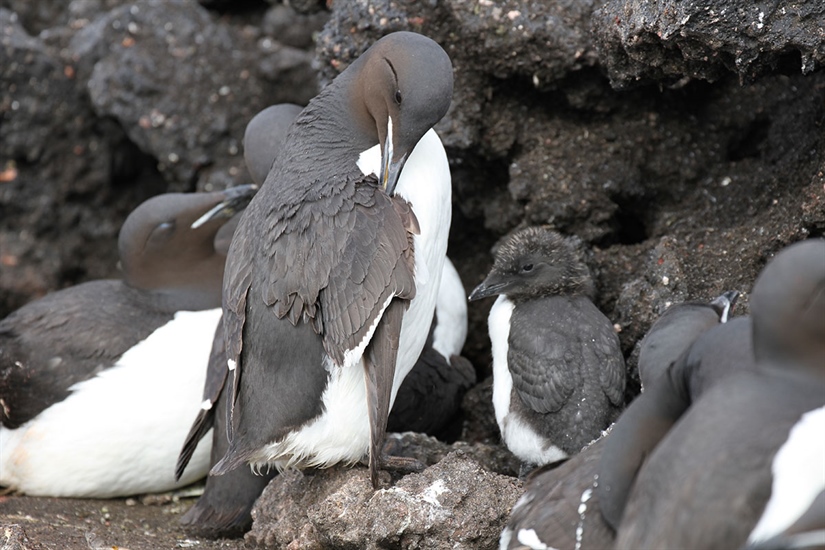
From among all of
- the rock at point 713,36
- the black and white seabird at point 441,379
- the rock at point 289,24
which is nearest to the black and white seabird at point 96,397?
the black and white seabird at point 441,379

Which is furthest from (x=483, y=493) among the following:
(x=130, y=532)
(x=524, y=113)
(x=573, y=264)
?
(x=524, y=113)

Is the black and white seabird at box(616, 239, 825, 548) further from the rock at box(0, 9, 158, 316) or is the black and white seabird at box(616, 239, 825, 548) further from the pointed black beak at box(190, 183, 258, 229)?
the rock at box(0, 9, 158, 316)

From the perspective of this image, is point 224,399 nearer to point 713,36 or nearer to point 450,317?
point 450,317

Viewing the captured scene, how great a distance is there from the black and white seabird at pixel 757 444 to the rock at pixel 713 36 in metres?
1.75

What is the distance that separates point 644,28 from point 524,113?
1.68 meters

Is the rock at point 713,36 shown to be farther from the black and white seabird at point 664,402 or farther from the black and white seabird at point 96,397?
the black and white seabird at point 96,397

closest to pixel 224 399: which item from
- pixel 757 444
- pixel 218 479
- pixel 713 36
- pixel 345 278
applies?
pixel 218 479

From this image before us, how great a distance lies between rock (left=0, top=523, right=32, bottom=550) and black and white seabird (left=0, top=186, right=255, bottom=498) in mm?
1345

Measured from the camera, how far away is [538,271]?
20.0 ft

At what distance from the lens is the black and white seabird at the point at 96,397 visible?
6.78 meters

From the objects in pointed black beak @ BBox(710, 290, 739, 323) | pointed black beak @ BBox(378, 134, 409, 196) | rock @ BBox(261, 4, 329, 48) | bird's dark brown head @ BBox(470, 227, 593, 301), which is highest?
rock @ BBox(261, 4, 329, 48)

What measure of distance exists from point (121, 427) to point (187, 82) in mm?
2758

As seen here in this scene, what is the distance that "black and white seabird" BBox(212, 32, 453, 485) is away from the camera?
17.2ft

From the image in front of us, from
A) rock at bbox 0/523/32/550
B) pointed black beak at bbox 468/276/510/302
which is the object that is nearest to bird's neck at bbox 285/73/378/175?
pointed black beak at bbox 468/276/510/302
